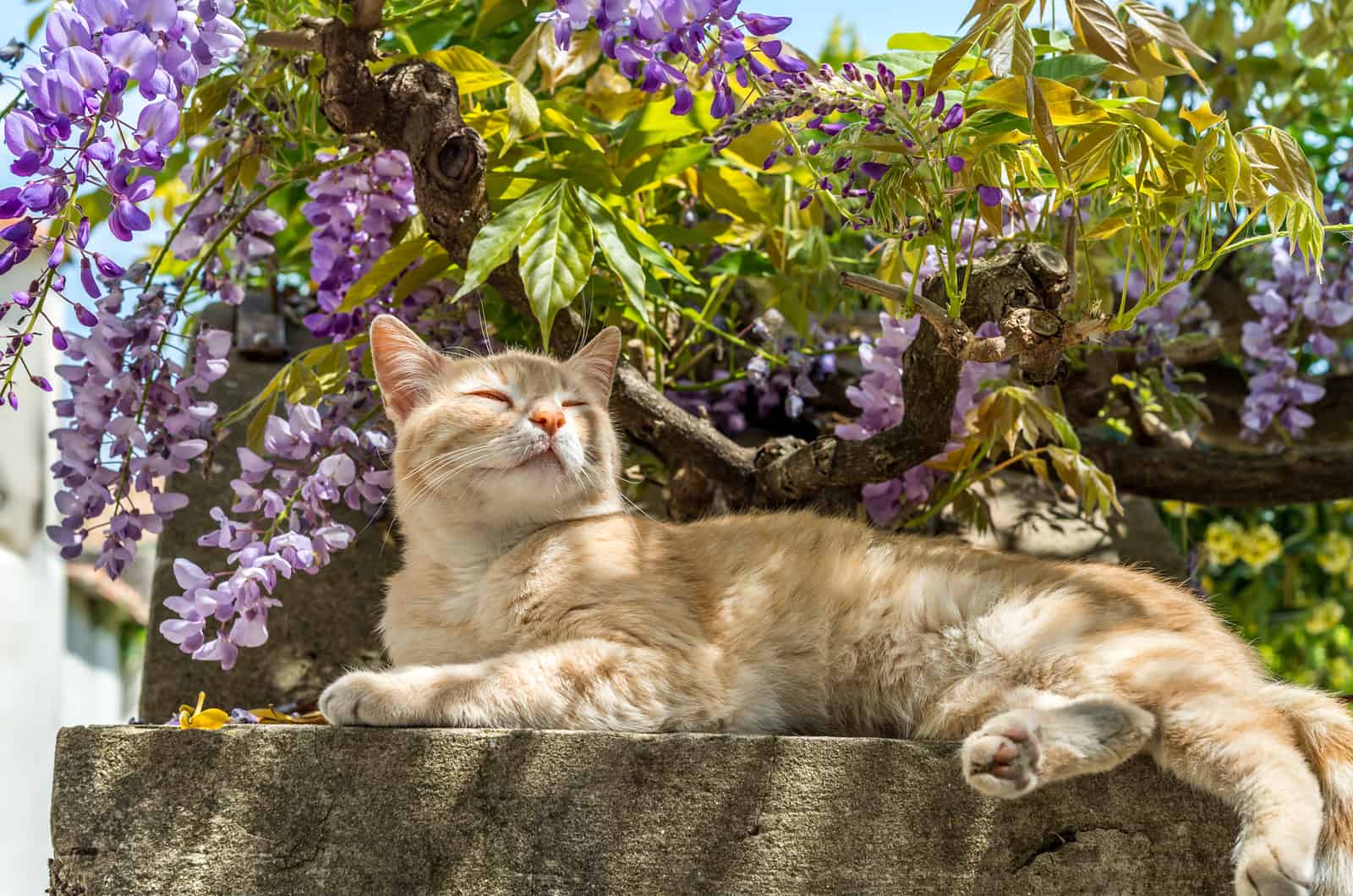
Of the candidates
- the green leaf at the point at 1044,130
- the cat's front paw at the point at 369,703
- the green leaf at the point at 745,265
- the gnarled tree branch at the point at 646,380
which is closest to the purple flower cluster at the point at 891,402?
the gnarled tree branch at the point at 646,380

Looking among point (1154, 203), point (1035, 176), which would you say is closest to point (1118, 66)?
point (1154, 203)

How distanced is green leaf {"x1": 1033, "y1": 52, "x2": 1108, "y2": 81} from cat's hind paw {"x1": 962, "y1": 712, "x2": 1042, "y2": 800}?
0.95 meters

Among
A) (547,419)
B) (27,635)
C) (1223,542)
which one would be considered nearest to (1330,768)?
(547,419)

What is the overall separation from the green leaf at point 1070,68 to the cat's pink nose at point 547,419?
0.88 metres

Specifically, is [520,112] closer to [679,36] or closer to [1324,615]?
[679,36]

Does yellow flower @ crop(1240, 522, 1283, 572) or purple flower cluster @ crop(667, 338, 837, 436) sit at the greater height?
purple flower cluster @ crop(667, 338, 837, 436)

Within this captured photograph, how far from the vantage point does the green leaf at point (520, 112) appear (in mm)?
1981

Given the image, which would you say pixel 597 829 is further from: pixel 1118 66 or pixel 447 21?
pixel 447 21

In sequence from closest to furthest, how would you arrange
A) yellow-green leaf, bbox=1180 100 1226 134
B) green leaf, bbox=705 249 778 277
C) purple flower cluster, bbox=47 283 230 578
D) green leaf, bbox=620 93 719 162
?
1. yellow-green leaf, bbox=1180 100 1226 134
2. purple flower cluster, bbox=47 283 230 578
3. green leaf, bbox=620 93 719 162
4. green leaf, bbox=705 249 778 277

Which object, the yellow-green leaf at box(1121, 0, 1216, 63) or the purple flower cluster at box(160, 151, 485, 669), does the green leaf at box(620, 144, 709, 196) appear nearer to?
the purple flower cluster at box(160, 151, 485, 669)

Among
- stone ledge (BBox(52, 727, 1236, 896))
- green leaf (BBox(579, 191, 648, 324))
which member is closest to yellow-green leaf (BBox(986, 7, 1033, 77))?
green leaf (BBox(579, 191, 648, 324))

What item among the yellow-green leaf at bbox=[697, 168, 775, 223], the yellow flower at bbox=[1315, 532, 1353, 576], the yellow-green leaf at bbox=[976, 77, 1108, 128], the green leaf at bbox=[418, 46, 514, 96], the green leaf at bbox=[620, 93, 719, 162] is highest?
the green leaf at bbox=[418, 46, 514, 96]

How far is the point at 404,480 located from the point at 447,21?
1154 millimetres

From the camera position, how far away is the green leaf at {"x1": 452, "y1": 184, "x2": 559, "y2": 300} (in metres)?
1.71
